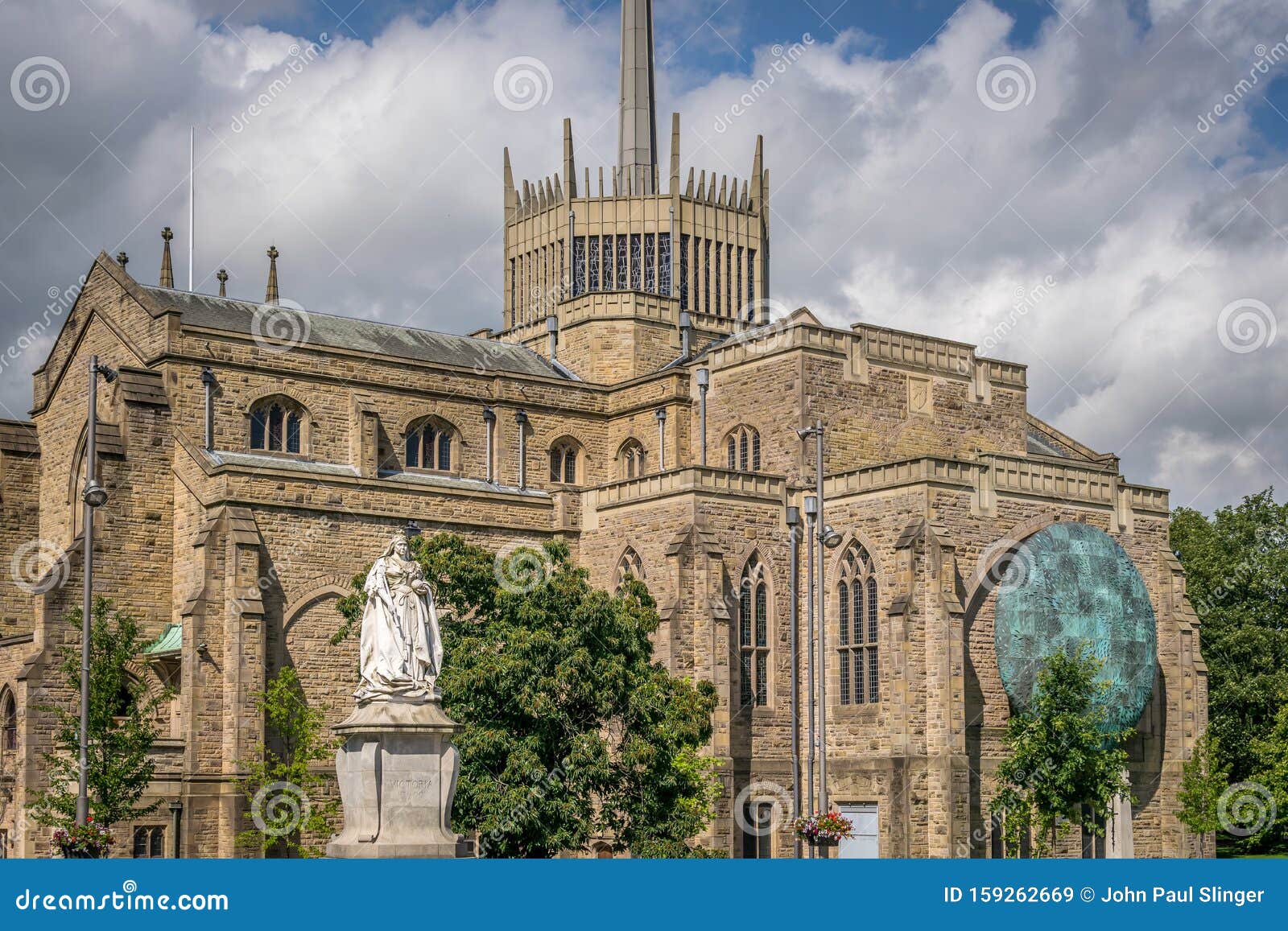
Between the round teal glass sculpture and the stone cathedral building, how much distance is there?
138mm

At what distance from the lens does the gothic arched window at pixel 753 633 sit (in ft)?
174

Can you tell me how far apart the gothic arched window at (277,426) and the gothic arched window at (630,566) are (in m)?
11.1

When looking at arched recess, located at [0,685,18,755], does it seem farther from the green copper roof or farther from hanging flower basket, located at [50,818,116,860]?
hanging flower basket, located at [50,818,116,860]

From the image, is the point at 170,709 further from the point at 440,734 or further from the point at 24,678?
the point at 440,734

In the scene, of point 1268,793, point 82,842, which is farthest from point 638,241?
point 82,842

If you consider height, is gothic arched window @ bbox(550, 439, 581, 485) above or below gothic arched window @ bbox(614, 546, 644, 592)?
above

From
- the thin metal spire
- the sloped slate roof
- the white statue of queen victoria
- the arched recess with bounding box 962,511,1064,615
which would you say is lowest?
the white statue of queen victoria

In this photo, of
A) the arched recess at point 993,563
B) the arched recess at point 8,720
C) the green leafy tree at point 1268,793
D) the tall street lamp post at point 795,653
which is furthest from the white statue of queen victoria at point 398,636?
the green leafy tree at point 1268,793

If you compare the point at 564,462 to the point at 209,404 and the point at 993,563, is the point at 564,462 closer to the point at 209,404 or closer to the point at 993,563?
the point at 209,404

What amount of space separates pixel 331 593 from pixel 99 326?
558 inches

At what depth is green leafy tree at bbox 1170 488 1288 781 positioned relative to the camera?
6962 cm

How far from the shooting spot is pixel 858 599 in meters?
52.6

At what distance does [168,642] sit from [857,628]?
1956cm

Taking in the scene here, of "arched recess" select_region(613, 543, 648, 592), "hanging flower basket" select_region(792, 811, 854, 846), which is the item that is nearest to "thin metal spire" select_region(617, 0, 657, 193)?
"arched recess" select_region(613, 543, 648, 592)
